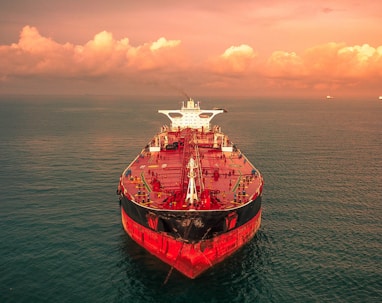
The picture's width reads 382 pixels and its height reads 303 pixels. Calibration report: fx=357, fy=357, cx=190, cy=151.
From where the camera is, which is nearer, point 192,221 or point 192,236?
point 192,221

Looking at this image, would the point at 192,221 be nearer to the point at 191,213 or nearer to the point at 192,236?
the point at 191,213

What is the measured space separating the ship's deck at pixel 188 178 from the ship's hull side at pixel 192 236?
176 cm

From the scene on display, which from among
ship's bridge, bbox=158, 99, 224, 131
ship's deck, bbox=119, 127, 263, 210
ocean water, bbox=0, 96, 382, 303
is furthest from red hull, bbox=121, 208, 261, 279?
ship's bridge, bbox=158, 99, 224, 131

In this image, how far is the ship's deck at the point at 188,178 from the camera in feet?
143

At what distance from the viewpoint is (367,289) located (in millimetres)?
37812

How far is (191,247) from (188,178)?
15.2m

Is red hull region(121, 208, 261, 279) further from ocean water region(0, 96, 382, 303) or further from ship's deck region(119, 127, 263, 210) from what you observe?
ship's deck region(119, 127, 263, 210)

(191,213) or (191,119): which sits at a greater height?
(191,119)

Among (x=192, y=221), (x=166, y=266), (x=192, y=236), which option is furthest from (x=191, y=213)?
(x=166, y=266)

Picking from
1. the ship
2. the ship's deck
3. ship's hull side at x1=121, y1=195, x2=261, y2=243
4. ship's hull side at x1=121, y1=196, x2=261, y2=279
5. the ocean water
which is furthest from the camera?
the ship's deck

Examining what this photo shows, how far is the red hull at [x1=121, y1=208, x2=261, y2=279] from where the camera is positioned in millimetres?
39625

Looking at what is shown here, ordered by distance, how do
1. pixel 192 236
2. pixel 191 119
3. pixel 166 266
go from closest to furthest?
pixel 192 236
pixel 166 266
pixel 191 119

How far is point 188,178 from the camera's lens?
53.2 meters

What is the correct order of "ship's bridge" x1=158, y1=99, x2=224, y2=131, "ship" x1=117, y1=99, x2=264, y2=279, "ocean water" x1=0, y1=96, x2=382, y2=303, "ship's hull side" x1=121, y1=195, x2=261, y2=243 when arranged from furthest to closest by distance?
"ship's bridge" x1=158, y1=99, x2=224, y2=131
"ship" x1=117, y1=99, x2=264, y2=279
"ship's hull side" x1=121, y1=195, x2=261, y2=243
"ocean water" x1=0, y1=96, x2=382, y2=303
